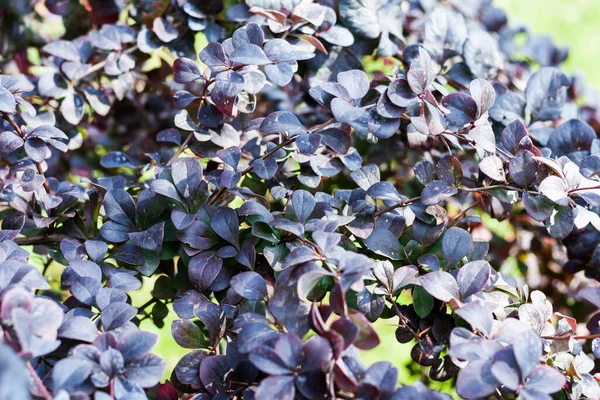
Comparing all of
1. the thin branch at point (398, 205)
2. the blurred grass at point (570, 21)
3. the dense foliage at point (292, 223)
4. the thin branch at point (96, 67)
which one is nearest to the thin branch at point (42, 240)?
the dense foliage at point (292, 223)

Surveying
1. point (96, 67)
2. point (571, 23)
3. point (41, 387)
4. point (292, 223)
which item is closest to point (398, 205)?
point (292, 223)

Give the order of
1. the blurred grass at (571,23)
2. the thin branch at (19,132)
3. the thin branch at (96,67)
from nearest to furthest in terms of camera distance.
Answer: the thin branch at (19,132), the thin branch at (96,67), the blurred grass at (571,23)

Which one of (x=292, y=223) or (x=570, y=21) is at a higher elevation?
(x=292, y=223)

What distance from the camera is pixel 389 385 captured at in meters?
0.66

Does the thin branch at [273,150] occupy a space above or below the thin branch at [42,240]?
above

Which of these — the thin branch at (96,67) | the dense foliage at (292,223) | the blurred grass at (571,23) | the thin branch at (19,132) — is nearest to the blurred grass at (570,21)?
the blurred grass at (571,23)

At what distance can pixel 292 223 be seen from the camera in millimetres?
801

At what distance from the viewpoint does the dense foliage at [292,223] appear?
0.67m

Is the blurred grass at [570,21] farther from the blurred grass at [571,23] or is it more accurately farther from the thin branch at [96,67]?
the thin branch at [96,67]

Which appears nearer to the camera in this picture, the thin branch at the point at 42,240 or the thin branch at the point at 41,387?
the thin branch at the point at 41,387

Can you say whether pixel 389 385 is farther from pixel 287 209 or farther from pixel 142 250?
pixel 142 250

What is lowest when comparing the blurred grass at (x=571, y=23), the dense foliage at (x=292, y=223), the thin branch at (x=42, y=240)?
the blurred grass at (x=571, y=23)

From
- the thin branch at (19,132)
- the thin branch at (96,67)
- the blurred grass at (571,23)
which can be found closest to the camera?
the thin branch at (19,132)

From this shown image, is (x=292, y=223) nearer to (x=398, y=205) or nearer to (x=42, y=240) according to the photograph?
(x=398, y=205)
